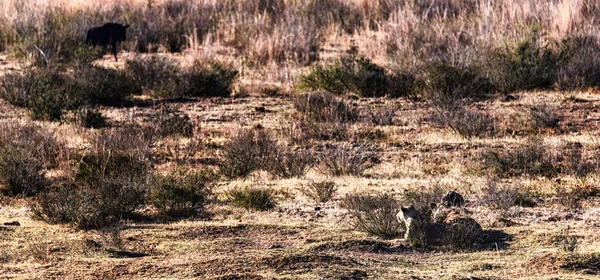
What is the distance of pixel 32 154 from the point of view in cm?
1266

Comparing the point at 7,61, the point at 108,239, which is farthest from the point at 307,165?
the point at 7,61

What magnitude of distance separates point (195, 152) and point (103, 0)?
13.5m

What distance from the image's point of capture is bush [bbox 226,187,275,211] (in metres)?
10.4

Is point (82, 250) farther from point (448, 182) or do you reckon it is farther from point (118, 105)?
point (118, 105)

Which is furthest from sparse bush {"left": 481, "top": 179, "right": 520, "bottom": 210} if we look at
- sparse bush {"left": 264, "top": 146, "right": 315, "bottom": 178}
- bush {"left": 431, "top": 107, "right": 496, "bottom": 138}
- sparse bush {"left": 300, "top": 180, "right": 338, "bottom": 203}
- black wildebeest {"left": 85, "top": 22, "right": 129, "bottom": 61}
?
black wildebeest {"left": 85, "top": 22, "right": 129, "bottom": 61}

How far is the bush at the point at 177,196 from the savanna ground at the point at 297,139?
0.06ft

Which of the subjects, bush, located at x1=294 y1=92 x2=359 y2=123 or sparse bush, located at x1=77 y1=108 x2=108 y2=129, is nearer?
sparse bush, located at x1=77 y1=108 x2=108 y2=129

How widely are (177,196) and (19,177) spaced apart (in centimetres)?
201

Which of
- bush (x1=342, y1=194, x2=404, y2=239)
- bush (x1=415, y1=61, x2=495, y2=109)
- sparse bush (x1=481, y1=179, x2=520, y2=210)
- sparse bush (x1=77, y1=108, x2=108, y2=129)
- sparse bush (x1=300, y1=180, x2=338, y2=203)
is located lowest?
sparse bush (x1=77, y1=108, x2=108, y2=129)

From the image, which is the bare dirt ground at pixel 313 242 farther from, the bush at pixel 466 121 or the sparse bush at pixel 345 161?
the bush at pixel 466 121

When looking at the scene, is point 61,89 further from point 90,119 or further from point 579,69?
point 579,69

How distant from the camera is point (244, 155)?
1238cm

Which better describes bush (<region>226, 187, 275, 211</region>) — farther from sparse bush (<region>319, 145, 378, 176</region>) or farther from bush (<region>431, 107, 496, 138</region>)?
bush (<region>431, 107, 496, 138</region>)

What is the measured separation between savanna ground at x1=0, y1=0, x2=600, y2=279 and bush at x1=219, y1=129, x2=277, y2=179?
3cm
